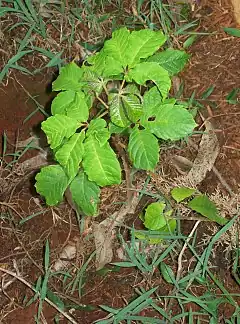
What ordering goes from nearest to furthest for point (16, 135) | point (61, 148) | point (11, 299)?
1. point (61, 148)
2. point (11, 299)
3. point (16, 135)

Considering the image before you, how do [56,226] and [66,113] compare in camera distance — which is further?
[56,226]

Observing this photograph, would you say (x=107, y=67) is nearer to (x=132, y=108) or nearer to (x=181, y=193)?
(x=132, y=108)

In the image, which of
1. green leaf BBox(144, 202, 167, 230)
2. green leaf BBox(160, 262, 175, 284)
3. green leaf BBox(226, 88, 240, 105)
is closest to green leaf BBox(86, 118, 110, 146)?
green leaf BBox(144, 202, 167, 230)

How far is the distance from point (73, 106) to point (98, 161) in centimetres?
18

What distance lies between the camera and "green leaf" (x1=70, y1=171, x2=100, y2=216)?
1718mm

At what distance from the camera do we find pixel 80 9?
2391mm

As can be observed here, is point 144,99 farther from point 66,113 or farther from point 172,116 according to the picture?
point 66,113

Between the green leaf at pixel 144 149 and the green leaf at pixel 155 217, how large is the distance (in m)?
0.44

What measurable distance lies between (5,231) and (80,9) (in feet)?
3.38

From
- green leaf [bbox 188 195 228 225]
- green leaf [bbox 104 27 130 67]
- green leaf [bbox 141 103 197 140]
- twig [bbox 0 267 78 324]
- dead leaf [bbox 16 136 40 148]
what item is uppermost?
green leaf [bbox 104 27 130 67]

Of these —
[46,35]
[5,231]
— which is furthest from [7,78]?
[5,231]

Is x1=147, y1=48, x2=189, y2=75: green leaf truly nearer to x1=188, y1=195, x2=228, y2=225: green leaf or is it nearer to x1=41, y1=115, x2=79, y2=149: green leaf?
x1=41, y1=115, x2=79, y2=149: green leaf

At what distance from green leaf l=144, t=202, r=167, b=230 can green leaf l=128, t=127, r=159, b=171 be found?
44 cm

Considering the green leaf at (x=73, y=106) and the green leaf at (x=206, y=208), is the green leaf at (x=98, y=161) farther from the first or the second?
the green leaf at (x=206, y=208)
